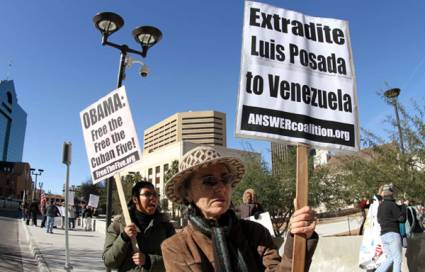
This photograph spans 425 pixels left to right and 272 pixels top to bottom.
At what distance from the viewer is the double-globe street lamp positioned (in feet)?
32.0

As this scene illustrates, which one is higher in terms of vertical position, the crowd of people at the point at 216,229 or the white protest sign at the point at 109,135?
the white protest sign at the point at 109,135

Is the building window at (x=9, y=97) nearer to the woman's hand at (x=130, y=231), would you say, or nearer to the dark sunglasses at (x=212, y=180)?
the woman's hand at (x=130, y=231)

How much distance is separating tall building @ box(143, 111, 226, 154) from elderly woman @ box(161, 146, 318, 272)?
127 metres

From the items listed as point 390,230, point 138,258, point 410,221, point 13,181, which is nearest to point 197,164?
point 138,258

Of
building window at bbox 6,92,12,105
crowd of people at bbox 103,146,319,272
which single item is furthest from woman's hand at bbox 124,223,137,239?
building window at bbox 6,92,12,105

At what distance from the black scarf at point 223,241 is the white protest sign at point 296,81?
1.73 feet

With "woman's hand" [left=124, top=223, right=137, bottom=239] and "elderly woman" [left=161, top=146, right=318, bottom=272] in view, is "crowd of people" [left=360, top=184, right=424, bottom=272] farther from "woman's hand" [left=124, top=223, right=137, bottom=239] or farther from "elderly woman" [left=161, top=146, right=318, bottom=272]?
"elderly woman" [left=161, top=146, right=318, bottom=272]

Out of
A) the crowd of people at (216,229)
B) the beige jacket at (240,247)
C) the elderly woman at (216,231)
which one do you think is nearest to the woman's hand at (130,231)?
the crowd of people at (216,229)

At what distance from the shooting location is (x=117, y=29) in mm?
10148

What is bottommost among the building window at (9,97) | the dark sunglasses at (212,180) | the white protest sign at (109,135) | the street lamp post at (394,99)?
the dark sunglasses at (212,180)

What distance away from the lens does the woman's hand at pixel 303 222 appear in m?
2.18

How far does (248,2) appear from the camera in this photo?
9.37 feet

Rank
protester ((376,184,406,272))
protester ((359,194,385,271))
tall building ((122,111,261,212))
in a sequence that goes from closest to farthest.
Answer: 1. protester ((376,184,406,272))
2. protester ((359,194,385,271))
3. tall building ((122,111,261,212))

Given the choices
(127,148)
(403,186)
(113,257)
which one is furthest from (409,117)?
(113,257)
